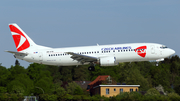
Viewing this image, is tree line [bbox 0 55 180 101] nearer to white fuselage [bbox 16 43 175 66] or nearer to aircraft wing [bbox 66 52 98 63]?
white fuselage [bbox 16 43 175 66]

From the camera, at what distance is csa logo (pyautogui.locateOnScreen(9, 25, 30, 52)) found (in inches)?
2618

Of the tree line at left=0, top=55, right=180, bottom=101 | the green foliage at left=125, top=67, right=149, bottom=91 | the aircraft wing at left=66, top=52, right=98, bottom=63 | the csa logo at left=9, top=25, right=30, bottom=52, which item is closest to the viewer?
the aircraft wing at left=66, top=52, right=98, bottom=63

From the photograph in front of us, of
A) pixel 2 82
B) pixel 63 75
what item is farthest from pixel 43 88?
pixel 63 75

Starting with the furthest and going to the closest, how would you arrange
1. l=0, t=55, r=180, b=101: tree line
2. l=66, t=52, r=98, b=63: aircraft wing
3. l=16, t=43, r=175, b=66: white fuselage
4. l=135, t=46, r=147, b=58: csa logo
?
l=0, t=55, r=180, b=101: tree line, l=66, t=52, r=98, b=63: aircraft wing, l=16, t=43, r=175, b=66: white fuselage, l=135, t=46, r=147, b=58: csa logo

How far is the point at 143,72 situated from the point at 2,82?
2753 inches

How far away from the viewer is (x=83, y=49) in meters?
62.9

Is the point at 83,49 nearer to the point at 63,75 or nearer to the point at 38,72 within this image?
the point at 38,72

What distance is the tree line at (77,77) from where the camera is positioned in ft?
399

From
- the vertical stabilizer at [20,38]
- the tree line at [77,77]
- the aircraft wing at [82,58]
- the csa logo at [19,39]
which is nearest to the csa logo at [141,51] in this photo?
the aircraft wing at [82,58]

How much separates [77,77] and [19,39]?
370 feet

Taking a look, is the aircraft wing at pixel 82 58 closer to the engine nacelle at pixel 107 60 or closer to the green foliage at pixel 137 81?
the engine nacelle at pixel 107 60

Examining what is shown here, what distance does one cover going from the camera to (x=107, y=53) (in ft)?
202

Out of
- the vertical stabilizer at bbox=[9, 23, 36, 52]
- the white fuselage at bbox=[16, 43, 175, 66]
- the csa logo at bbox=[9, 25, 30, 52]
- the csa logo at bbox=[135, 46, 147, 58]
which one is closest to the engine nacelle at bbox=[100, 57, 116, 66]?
the white fuselage at bbox=[16, 43, 175, 66]

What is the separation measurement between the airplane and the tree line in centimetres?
1932
